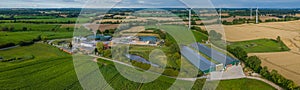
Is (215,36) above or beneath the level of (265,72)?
above

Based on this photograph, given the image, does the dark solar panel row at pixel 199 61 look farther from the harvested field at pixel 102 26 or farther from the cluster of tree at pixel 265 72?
the harvested field at pixel 102 26

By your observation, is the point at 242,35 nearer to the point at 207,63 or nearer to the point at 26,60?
the point at 207,63

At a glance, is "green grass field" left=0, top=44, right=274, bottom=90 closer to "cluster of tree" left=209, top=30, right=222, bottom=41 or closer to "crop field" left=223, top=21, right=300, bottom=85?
"crop field" left=223, top=21, right=300, bottom=85

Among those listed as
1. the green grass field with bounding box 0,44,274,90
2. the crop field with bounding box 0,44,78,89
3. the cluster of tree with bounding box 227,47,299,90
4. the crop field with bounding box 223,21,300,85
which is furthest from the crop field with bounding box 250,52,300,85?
the crop field with bounding box 0,44,78,89

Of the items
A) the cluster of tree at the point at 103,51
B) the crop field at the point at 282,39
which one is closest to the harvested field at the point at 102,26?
the cluster of tree at the point at 103,51

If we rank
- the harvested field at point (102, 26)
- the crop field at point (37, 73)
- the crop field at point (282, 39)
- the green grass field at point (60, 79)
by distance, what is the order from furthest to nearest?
the harvested field at point (102, 26) → the crop field at point (282, 39) → the crop field at point (37, 73) → the green grass field at point (60, 79)

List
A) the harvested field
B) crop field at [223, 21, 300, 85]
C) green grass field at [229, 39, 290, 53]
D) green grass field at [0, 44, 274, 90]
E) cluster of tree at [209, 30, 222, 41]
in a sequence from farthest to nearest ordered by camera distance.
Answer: the harvested field → cluster of tree at [209, 30, 222, 41] → green grass field at [229, 39, 290, 53] → crop field at [223, 21, 300, 85] → green grass field at [0, 44, 274, 90]

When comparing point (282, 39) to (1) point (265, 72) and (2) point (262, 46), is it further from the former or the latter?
(1) point (265, 72)

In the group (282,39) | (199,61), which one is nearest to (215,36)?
(282,39)
